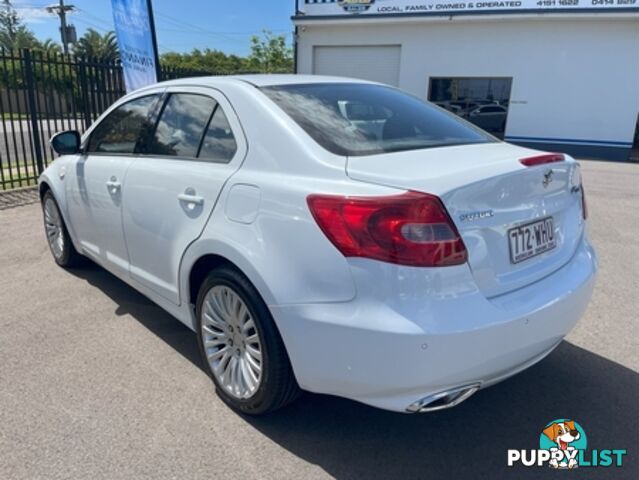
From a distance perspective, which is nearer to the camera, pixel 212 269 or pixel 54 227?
pixel 212 269

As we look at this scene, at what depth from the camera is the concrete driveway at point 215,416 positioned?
7.39 feet

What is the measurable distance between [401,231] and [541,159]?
3.07ft

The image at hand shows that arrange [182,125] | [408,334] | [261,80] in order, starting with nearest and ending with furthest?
[408,334] → [261,80] → [182,125]

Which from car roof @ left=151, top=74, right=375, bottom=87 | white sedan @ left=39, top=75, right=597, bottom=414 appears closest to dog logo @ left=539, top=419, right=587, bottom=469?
white sedan @ left=39, top=75, right=597, bottom=414

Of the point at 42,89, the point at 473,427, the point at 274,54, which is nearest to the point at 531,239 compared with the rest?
the point at 473,427

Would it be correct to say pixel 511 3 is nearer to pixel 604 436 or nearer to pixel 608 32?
pixel 608 32

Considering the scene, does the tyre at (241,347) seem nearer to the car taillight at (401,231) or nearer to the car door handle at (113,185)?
the car taillight at (401,231)

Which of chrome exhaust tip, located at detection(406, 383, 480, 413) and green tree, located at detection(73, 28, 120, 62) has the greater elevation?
green tree, located at detection(73, 28, 120, 62)

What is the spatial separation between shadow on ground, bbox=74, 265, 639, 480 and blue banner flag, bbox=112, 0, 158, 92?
242 inches

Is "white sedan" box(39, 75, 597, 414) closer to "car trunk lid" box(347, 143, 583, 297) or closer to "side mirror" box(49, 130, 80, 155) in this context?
"car trunk lid" box(347, 143, 583, 297)

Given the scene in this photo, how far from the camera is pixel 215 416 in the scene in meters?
2.59

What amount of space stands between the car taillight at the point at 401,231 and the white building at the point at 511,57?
16125 mm

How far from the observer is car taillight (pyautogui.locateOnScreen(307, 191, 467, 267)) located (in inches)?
73.9

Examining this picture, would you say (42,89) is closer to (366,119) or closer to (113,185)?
(113,185)
